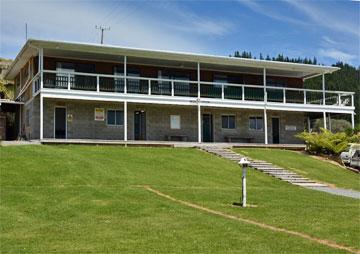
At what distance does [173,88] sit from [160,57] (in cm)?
198

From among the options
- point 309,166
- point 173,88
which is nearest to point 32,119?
point 173,88

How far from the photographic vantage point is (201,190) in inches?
659

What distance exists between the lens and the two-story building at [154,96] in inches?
Answer: 1094

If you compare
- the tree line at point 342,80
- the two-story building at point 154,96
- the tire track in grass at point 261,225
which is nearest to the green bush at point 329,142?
the two-story building at point 154,96

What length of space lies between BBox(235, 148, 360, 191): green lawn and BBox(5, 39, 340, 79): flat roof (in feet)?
18.1

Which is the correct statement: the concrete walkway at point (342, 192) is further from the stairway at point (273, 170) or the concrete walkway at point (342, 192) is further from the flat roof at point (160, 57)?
the flat roof at point (160, 57)

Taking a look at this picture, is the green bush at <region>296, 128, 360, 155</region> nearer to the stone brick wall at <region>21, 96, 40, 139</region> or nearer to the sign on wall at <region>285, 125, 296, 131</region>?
the sign on wall at <region>285, 125, 296, 131</region>

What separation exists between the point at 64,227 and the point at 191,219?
2.66 metres

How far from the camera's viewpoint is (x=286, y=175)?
2261 cm

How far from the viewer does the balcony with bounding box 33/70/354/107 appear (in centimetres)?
2772

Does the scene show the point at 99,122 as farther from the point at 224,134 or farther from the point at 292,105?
the point at 292,105

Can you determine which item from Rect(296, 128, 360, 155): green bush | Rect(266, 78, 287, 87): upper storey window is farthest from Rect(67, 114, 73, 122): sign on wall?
Rect(266, 78, 287, 87): upper storey window

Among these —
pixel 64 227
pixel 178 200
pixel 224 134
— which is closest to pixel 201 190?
pixel 178 200

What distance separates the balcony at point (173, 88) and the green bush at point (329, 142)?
10.4 feet
